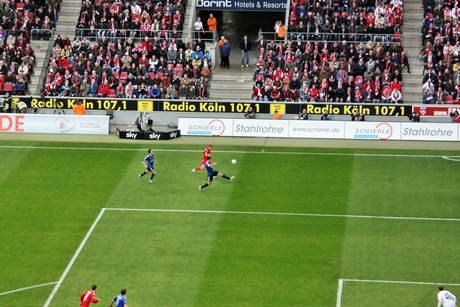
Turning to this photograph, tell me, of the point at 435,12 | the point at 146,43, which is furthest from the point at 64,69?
the point at 435,12

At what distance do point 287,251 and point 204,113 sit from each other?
2152cm

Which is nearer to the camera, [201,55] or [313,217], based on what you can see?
[313,217]

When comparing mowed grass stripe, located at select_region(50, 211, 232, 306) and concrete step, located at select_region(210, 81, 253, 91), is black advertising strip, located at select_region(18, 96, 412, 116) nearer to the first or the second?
concrete step, located at select_region(210, 81, 253, 91)

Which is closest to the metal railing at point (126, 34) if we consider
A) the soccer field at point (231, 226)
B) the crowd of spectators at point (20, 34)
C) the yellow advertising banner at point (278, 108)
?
the crowd of spectators at point (20, 34)

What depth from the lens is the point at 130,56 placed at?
68562mm

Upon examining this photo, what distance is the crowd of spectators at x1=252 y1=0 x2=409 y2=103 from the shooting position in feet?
213

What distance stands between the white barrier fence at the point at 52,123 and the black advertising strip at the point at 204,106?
291 centimetres

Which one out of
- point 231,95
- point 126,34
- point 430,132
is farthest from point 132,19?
point 430,132

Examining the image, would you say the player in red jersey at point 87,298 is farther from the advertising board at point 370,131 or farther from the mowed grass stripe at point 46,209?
the advertising board at point 370,131

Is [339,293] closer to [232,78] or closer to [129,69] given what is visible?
[232,78]

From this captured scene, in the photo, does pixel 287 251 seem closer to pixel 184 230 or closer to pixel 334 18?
pixel 184 230

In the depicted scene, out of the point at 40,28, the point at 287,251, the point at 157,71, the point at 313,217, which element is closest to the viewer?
the point at 287,251

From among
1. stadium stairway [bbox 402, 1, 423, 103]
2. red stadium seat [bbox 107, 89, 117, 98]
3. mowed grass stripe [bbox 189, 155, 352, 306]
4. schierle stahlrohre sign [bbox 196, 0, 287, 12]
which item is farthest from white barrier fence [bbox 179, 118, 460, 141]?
schierle stahlrohre sign [bbox 196, 0, 287, 12]

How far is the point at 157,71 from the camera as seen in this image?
67875 mm
